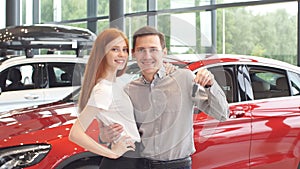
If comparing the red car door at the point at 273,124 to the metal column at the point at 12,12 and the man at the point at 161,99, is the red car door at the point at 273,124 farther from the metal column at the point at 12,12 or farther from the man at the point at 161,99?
the metal column at the point at 12,12

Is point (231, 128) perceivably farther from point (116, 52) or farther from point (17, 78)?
point (17, 78)

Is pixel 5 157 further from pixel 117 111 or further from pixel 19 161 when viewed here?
pixel 117 111

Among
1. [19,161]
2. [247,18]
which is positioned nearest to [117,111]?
[19,161]

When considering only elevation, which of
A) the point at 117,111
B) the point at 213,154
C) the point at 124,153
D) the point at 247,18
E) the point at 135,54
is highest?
the point at 247,18

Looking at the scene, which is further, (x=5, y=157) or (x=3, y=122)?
(x=3, y=122)

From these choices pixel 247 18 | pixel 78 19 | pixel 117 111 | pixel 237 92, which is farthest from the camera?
pixel 78 19

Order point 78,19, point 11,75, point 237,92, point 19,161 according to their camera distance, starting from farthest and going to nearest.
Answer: point 78,19, point 11,75, point 237,92, point 19,161

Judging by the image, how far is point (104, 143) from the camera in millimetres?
1720

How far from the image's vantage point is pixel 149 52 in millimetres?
1700

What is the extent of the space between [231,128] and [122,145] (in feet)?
4.25

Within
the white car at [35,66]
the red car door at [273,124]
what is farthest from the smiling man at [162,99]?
the white car at [35,66]

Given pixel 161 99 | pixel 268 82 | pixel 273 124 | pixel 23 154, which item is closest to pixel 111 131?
pixel 161 99

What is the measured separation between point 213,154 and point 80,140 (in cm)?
125

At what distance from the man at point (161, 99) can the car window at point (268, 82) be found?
1.41 metres
